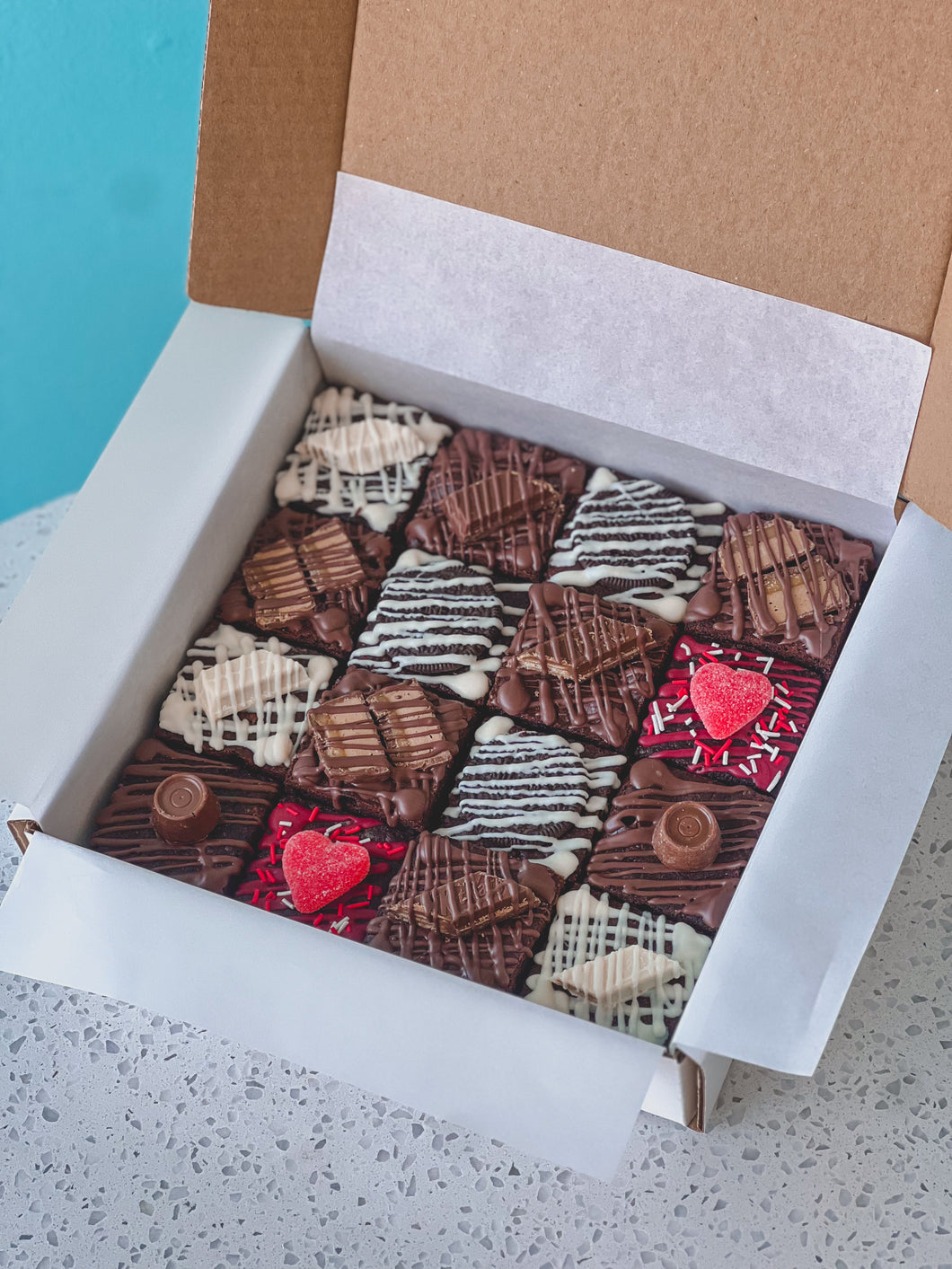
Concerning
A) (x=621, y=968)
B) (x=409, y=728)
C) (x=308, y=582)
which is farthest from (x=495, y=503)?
(x=621, y=968)

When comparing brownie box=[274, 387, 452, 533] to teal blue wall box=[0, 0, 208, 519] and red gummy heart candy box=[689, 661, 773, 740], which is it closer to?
red gummy heart candy box=[689, 661, 773, 740]

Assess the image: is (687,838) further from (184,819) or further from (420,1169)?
(184,819)

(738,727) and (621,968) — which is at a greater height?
(738,727)

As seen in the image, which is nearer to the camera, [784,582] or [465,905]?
[465,905]

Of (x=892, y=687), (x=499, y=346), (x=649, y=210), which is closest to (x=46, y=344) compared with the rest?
(x=499, y=346)

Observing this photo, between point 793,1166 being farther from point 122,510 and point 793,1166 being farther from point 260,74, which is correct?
point 260,74

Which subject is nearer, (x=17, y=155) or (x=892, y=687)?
(x=892, y=687)

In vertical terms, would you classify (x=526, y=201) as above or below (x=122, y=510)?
above
